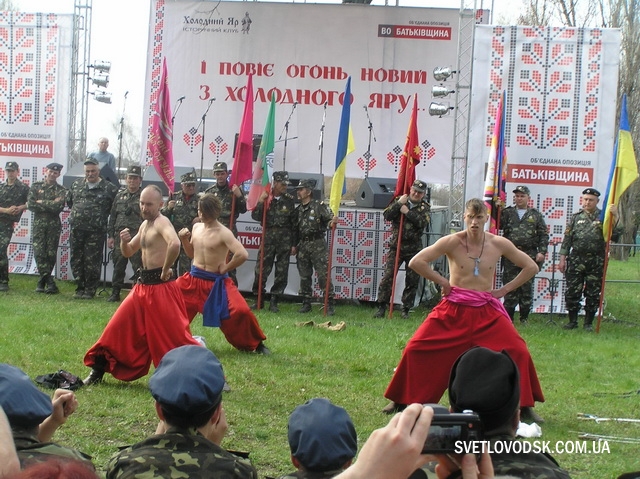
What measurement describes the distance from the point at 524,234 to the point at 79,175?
7293 millimetres

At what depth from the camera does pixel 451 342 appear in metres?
6.95

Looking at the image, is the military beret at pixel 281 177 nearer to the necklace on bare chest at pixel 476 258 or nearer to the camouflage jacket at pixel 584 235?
the camouflage jacket at pixel 584 235

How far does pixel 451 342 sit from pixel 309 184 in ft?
23.3

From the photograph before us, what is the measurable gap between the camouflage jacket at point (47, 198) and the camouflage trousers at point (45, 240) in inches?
9.8

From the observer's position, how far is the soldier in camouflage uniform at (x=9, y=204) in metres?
14.6

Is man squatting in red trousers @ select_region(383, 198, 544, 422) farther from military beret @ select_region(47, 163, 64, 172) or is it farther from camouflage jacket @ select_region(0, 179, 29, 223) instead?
camouflage jacket @ select_region(0, 179, 29, 223)

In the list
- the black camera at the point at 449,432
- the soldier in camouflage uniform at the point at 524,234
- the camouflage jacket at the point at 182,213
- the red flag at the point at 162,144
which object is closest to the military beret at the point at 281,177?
the camouflage jacket at the point at 182,213

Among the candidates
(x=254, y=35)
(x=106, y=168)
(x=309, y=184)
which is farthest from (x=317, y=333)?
(x=254, y=35)

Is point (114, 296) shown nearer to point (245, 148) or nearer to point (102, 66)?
point (245, 148)

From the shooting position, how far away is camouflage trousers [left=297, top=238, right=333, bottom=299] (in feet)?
45.3

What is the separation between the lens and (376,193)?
14695 mm


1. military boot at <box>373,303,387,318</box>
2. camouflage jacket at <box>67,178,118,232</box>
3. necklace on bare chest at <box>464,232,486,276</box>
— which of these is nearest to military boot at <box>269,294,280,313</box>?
military boot at <box>373,303,387,318</box>

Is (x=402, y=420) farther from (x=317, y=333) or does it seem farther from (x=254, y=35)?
(x=254, y=35)

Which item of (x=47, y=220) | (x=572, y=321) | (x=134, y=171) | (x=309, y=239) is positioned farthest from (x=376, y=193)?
(x=47, y=220)
